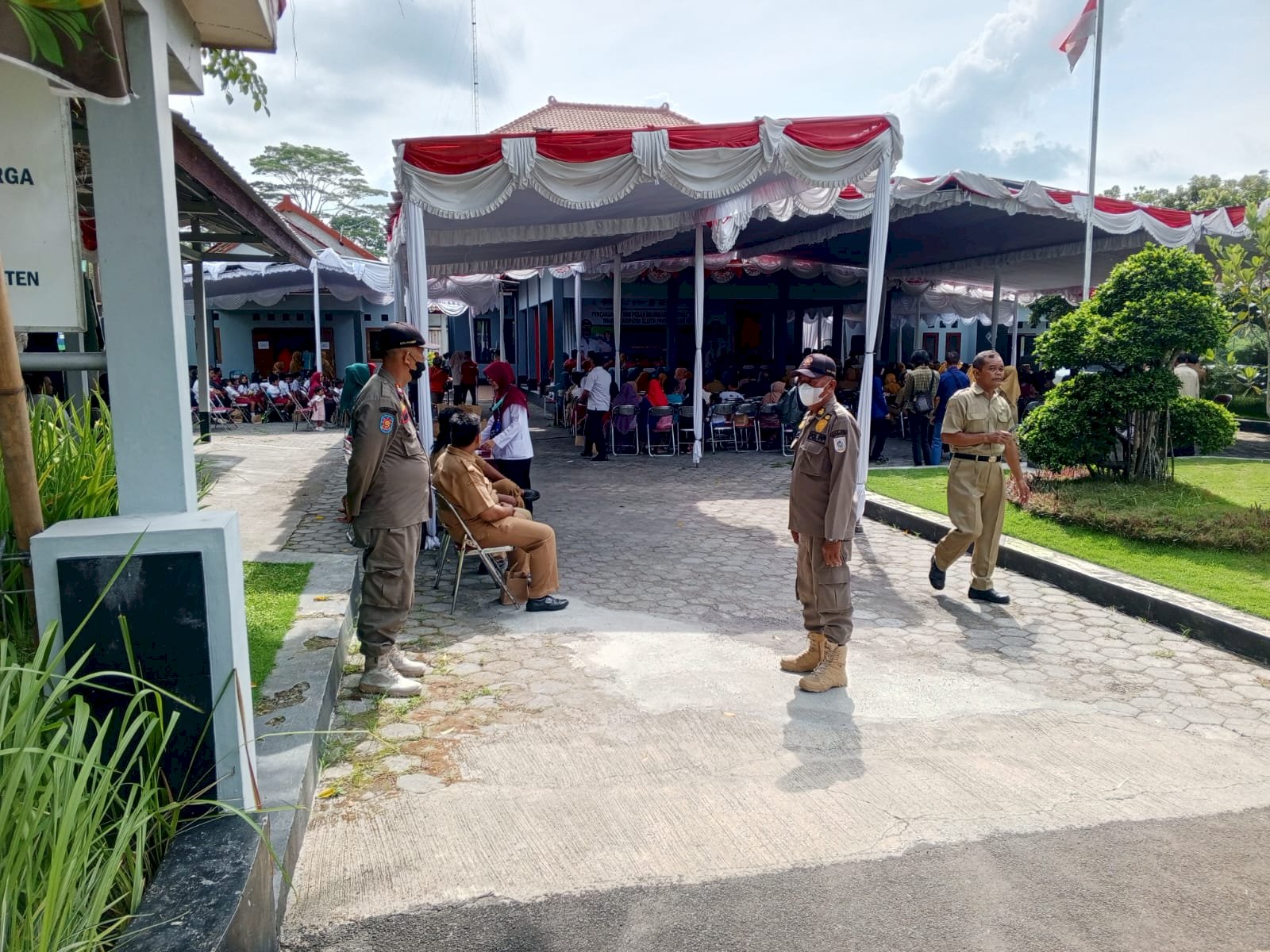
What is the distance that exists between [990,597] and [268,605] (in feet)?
15.3

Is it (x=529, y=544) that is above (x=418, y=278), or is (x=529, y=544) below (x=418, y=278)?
below

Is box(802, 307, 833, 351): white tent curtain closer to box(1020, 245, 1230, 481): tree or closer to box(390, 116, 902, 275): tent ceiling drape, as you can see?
box(390, 116, 902, 275): tent ceiling drape

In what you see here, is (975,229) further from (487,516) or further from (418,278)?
(487,516)

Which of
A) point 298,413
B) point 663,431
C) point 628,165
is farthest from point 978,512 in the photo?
point 298,413

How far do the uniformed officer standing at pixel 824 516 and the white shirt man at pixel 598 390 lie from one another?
26.9ft

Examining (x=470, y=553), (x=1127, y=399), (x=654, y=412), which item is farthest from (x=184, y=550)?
(x=654, y=412)

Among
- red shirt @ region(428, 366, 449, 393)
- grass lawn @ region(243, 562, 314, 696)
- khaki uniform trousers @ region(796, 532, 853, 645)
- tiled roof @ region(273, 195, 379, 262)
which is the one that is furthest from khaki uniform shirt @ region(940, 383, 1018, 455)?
tiled roof @ region(273, 195, 379, 262)

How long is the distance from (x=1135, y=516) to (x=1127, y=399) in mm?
1350

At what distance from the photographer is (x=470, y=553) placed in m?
5.77

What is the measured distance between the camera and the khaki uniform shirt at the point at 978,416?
6090mm

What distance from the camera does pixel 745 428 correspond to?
46.9 feet

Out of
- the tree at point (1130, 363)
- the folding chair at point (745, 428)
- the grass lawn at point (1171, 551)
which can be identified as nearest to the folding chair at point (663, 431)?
the folding chair at point (745, 428)

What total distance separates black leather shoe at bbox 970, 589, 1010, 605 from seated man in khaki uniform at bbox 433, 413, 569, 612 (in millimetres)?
2809

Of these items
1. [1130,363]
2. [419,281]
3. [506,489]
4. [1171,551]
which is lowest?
[1171,551]
